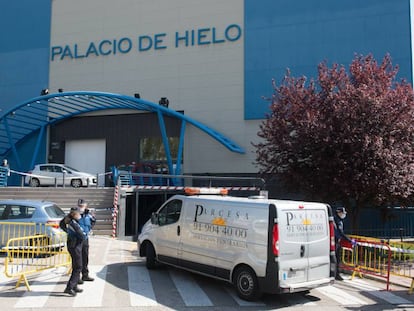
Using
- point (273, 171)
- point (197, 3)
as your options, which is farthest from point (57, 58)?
point (273, 171)

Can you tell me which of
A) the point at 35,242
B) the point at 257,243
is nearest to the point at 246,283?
the point at 257,243

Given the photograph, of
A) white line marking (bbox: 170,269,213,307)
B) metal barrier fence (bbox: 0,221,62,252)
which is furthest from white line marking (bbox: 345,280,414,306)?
metal barrier fence (bbox: 0,221,62,252)

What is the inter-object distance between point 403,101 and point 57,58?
78.9ft

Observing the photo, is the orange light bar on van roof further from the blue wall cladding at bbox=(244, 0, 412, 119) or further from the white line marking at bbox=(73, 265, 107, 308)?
the blue wall cladding at bbox=(244, 0, 412, 119)

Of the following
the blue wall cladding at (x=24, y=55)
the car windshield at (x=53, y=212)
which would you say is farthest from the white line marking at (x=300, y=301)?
the blue wall cladding at (x=24, y=55)

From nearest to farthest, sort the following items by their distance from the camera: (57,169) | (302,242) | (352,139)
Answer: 1. (302,242)
2. (352,139)
3. (57,169)

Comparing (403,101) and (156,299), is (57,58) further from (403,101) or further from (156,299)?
(156,299)

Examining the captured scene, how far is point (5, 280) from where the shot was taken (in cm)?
905

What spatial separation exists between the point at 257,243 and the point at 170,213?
2.78 metres

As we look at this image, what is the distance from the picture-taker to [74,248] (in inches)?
313

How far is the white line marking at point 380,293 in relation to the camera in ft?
27.1

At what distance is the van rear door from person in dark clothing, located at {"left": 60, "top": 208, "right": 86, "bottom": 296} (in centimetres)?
361

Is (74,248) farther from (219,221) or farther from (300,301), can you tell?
(300,301)

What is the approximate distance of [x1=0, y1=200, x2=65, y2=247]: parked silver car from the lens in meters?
11.7
